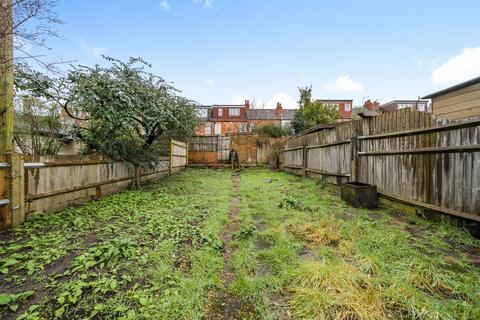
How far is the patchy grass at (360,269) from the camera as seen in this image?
4.85 ft

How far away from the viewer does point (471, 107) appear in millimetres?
4926

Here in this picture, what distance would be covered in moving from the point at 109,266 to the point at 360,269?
2.33 meters

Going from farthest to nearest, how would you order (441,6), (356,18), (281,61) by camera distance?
(281,61)
(356,18)
(441,6)

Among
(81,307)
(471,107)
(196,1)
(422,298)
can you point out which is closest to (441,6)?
(471,107)

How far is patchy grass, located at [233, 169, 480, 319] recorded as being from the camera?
1.48 m

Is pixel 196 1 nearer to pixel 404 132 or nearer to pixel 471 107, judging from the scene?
pixel 404 132

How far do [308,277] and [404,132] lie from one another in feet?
10.7

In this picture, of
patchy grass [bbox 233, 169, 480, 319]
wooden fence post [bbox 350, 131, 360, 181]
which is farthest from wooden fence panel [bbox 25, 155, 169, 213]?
wooden fence post [bbox 350, 131, 360, 181]

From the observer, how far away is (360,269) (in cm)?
194

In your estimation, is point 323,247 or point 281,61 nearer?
point 323,247

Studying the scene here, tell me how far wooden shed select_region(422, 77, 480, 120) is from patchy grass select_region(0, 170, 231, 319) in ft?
20.0

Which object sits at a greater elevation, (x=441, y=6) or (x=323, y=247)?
(x=441, y=6)

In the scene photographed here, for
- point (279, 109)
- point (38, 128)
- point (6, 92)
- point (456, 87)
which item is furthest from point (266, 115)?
point (6, 92)

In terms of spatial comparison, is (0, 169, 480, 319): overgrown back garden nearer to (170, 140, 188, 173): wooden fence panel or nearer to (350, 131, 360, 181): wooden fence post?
(350, 131, 360, 181): wooden fence post
